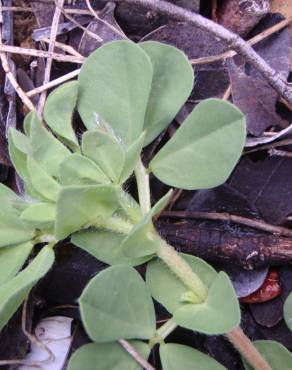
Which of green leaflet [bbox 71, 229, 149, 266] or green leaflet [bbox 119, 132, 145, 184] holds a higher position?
green leaflet [bbox 119, 132, 145, 184]

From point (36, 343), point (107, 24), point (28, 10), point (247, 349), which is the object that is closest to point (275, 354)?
point (247, 349)

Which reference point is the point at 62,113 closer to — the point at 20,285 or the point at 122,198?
the point at 122,198

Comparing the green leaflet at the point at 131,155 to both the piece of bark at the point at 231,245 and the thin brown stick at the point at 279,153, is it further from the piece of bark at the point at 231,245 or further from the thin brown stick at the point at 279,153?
the thin brown stick at the point at 279,153

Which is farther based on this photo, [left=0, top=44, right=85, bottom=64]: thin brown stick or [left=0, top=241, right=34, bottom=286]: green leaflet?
[left=0, top=44, right=85, bottom=64]: thin brown stick

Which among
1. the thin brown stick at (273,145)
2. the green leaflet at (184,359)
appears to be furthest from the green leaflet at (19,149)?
the thin brown stick at (273,145)

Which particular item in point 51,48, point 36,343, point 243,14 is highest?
point 243,14

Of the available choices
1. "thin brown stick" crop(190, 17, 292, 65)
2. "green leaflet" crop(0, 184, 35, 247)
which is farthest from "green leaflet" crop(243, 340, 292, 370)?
"thin brown stick" crop(190, 17, 292, 65)

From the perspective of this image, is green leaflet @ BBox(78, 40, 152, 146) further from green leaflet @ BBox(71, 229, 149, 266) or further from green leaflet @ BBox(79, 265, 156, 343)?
green leaflet @ BBox(79, 265, 156, 343)
